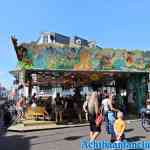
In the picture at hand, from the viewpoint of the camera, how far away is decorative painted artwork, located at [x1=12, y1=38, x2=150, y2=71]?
24344mm

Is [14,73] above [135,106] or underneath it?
above

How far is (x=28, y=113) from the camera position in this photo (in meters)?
25.9

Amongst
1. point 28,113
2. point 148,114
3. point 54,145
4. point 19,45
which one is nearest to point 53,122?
point 28,113

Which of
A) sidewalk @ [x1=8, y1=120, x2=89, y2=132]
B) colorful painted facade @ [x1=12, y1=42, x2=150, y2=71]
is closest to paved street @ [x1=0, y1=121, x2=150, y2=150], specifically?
sidewalk @ [x1=8, y1=120, x2=89, y2=132]

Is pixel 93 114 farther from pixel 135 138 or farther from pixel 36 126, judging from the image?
pixel 36 126

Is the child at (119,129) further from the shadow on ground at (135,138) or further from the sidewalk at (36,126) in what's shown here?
the sidewalk at (36,126)

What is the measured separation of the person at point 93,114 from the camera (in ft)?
42.7

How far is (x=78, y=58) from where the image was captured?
1008 inches

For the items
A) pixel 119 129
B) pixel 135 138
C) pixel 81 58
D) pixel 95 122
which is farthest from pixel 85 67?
pixel 119 129

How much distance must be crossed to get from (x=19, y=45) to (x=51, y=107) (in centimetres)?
463

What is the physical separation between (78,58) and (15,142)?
9.93m

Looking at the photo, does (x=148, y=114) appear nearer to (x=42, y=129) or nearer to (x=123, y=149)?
(x=42, y=129)

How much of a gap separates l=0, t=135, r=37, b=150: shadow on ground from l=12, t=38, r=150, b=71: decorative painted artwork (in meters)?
6.33

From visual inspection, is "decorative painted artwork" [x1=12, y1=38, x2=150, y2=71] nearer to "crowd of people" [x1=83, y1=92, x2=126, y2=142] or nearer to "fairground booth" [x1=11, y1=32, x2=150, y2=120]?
"fairground booth" [x1=11, y1=32, x2=150, y2=120]
